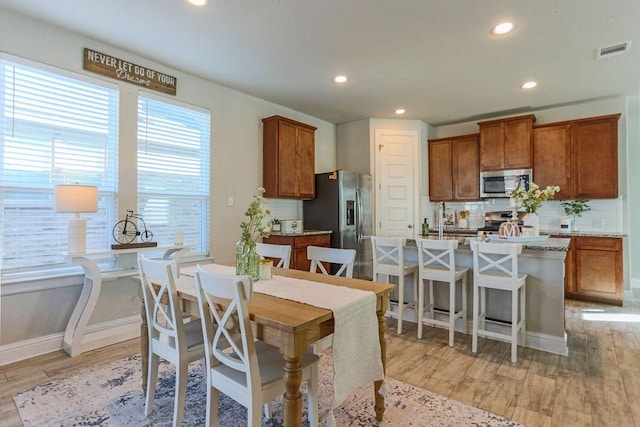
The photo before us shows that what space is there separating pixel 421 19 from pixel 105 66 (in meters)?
2.91

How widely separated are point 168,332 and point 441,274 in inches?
91.7

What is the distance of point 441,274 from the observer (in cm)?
304

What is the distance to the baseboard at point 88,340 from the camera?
8.67ft

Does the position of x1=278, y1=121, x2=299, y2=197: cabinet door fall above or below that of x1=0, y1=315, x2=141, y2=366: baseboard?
above

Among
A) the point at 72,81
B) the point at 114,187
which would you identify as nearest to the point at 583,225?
the point at 114,187

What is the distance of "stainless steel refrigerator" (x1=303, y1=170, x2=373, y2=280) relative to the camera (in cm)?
482

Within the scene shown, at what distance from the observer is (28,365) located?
2586 mm

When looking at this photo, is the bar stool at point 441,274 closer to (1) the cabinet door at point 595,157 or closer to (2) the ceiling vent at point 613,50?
(2) the ceiling vent at point 613,50

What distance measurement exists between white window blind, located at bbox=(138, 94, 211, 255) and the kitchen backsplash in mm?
3761

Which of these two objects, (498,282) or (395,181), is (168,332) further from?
(395,181)

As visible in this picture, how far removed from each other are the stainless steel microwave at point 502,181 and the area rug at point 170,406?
387 centimetres

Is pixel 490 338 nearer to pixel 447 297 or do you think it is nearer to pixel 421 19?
pixel 447 297

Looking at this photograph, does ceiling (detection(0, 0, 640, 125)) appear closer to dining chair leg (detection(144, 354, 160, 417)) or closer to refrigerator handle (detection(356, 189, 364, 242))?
refrigerator handle (detection(356, 189, 364, 242))

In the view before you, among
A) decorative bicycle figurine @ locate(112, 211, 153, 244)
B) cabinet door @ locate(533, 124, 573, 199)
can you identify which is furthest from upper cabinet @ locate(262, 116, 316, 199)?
cabinet door @ locate(533, 124, 573, 199)
